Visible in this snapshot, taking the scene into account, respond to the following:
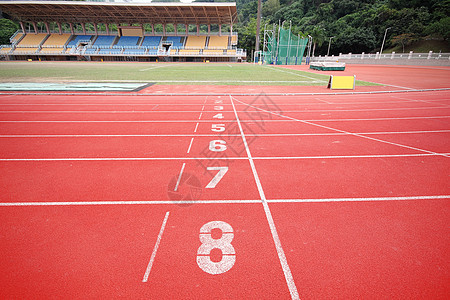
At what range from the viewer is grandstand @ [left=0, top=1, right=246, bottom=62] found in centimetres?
4512

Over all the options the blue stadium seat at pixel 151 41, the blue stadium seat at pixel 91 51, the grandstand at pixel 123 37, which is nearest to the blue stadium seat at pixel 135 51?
the grandstand at pixel 123 37

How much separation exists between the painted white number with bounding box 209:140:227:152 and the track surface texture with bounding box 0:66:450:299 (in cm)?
4

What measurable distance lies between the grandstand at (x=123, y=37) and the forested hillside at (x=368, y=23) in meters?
19.2

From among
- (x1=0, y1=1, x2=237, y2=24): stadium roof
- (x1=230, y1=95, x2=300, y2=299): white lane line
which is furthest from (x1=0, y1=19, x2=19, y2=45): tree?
(x1=230, y1=95, x2=300, y2=299): white lane line

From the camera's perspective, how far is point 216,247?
8.23 ft

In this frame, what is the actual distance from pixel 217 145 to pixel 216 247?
3.03 m

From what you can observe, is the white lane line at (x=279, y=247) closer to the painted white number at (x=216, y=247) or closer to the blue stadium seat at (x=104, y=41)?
the painted white number at (x=216, y=247)

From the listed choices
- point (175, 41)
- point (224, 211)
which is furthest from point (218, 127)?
point (175, 41)

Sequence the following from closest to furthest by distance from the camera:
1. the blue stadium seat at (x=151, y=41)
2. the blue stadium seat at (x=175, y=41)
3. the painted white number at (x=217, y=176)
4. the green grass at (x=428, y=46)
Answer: the painted white number at (x=217, y=176) < the green grass at (x=428, y=46) < the blue stadium seat at (x=151, y=41) < the blue stadium seat at (x=175, y=41)

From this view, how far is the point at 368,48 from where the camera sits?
6009 cm

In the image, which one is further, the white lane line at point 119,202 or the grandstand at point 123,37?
the grandstand at point 123,37

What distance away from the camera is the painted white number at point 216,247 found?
2.27 metres

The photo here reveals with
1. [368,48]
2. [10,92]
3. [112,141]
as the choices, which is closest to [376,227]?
[112,141]

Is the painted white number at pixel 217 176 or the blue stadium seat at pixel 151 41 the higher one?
the blue stadium seat at pixel 151 41
